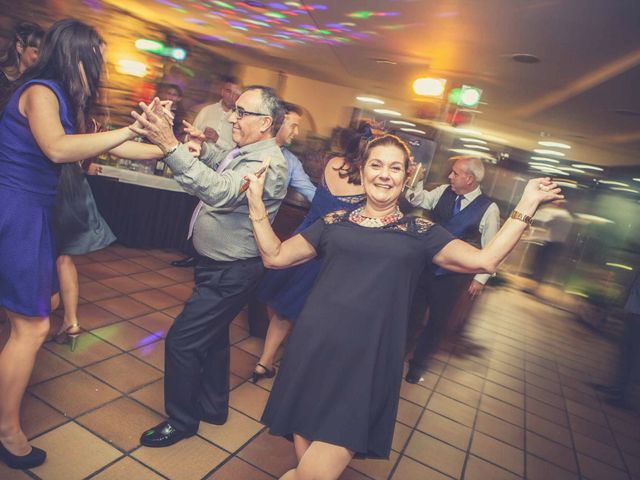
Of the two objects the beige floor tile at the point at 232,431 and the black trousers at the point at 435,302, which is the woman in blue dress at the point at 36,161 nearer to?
the beige floor tile at the point at 232,431

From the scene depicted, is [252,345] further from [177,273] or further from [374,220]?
[374,220]

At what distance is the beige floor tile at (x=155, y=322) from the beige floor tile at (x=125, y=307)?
6cm

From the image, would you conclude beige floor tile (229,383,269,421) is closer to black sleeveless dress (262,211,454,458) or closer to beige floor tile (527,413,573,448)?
black sleeveless dress (262,211,454,458)

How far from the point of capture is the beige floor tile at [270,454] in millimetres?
2068

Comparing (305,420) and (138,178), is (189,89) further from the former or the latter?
(305,420)

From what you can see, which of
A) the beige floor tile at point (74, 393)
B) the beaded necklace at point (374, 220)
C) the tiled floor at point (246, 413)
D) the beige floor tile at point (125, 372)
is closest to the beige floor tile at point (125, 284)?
the tiled floor at point (246, 413)

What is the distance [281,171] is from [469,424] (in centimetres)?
230

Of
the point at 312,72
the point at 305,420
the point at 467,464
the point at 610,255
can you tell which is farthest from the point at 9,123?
the point at 610,255

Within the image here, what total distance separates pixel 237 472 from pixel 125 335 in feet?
4.49

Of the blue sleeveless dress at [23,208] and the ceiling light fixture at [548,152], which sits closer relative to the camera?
the blue sleeveless dress at [23,208]

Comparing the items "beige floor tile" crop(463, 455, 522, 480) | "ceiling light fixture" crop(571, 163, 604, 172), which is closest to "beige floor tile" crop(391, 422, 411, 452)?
"beige floor tile" crop(463, 455, 522, 480)

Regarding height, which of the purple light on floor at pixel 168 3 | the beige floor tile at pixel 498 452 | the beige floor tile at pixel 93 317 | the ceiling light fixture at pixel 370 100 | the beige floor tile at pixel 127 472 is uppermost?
the ceiling light fixture at pixel 370 100

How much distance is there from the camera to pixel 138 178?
14.0 ft

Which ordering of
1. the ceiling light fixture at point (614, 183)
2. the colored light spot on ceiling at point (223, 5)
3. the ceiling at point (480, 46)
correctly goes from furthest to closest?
the ceiling light fixture at point (614, 183) < the colored light spot on ceiling at point (223, 5) < the ceiling at point (480, 46)
